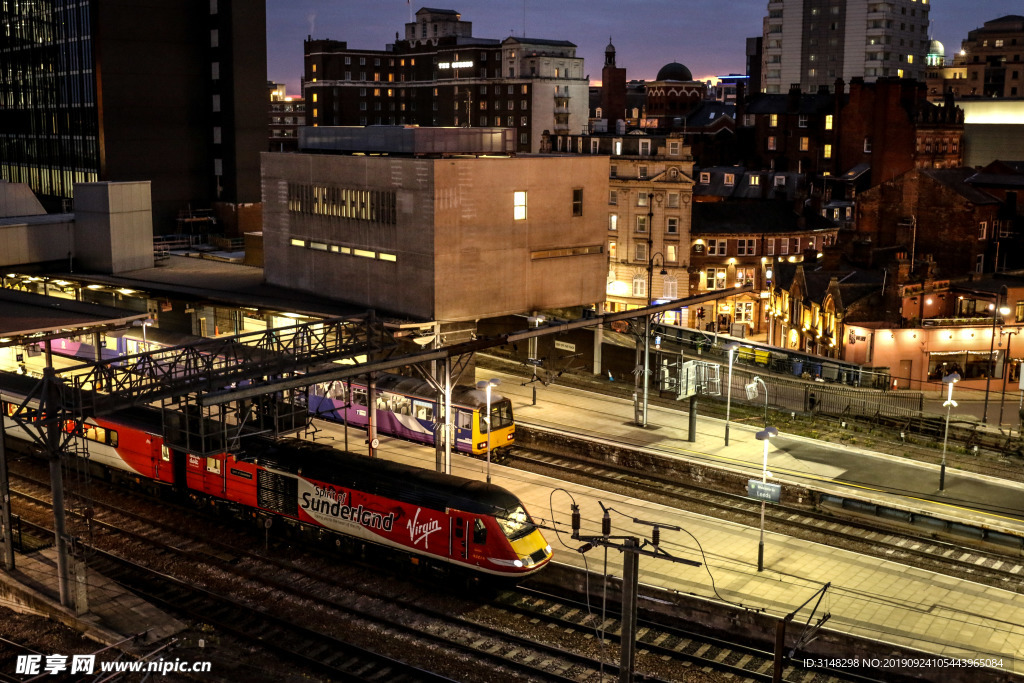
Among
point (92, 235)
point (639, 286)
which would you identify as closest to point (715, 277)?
point (639, 286)

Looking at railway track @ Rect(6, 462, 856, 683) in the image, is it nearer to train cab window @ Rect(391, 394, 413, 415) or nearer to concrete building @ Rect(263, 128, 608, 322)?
train cab window @ Rect(391, 394, 413, 415)

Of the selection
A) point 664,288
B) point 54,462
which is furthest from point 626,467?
point 664,288

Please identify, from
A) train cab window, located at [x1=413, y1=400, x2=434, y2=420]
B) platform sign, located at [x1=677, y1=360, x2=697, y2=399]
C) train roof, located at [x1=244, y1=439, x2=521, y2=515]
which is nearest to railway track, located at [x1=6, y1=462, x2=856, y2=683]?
train roof, located at [x1=244, y1=439, x2=521, y2=515]

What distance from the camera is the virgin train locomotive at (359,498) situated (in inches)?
1119

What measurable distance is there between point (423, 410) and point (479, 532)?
14.6 m

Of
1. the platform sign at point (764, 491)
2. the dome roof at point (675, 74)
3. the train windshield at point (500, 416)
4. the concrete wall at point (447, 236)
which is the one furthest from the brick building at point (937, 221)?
the dome roof at point (675, 74)

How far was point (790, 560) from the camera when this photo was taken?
104ft

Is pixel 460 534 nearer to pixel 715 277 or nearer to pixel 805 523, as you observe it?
pixel 805 523

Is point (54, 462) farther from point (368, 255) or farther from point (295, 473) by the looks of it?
A: point (368, 255)

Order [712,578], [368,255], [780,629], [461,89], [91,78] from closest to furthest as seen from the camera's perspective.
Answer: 1. [780,629]
2. [712,578]
3. [368,255]
4. [91,78]
5. [461,89]

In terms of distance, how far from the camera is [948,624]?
27281 millimetres

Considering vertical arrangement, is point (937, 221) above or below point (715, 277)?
above

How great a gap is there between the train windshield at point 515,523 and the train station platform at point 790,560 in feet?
6.83

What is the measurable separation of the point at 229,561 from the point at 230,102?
67737mm
